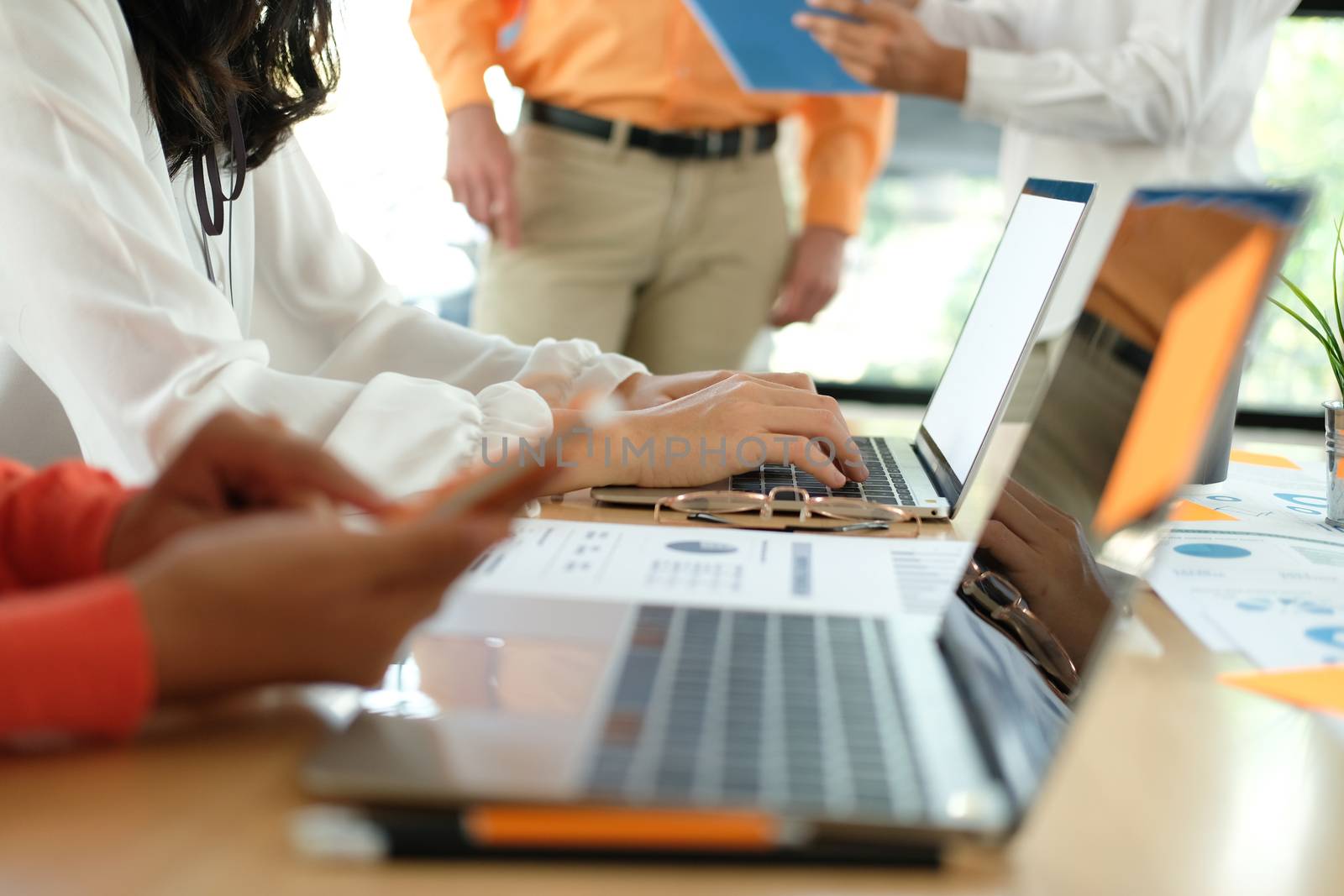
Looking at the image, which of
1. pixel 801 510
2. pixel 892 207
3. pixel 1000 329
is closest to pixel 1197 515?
pixel 1000 329

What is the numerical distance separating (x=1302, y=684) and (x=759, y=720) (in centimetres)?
32

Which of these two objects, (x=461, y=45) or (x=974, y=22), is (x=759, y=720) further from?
(x=974, y=22)

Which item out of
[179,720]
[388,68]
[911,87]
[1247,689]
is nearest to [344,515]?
[179,720]

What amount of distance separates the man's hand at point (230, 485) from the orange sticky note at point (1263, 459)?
107 cm

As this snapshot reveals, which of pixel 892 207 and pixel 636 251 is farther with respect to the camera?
pixel 892 207

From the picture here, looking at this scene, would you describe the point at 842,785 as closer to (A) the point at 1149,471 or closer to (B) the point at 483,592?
(A) the point at 1149,471

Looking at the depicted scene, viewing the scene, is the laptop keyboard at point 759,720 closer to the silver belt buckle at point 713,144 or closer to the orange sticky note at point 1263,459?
the orange sticky note at point 1263,459

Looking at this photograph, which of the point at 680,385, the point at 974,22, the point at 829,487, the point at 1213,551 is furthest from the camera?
the point at 974,22

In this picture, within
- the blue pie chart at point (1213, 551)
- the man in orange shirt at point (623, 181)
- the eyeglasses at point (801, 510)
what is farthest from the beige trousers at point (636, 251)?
the blue pie chart at point (1213, 551)

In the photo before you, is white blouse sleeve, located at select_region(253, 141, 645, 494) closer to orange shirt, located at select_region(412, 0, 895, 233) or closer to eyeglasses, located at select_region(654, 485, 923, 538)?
eyeglasses, located at select_region(654, 485, 923, 538)

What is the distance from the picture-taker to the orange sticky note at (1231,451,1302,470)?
1.25 meters

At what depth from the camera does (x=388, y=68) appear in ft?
Result: 9.06

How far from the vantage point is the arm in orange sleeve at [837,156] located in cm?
197

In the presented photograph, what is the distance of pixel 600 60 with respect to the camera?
1784 mm
